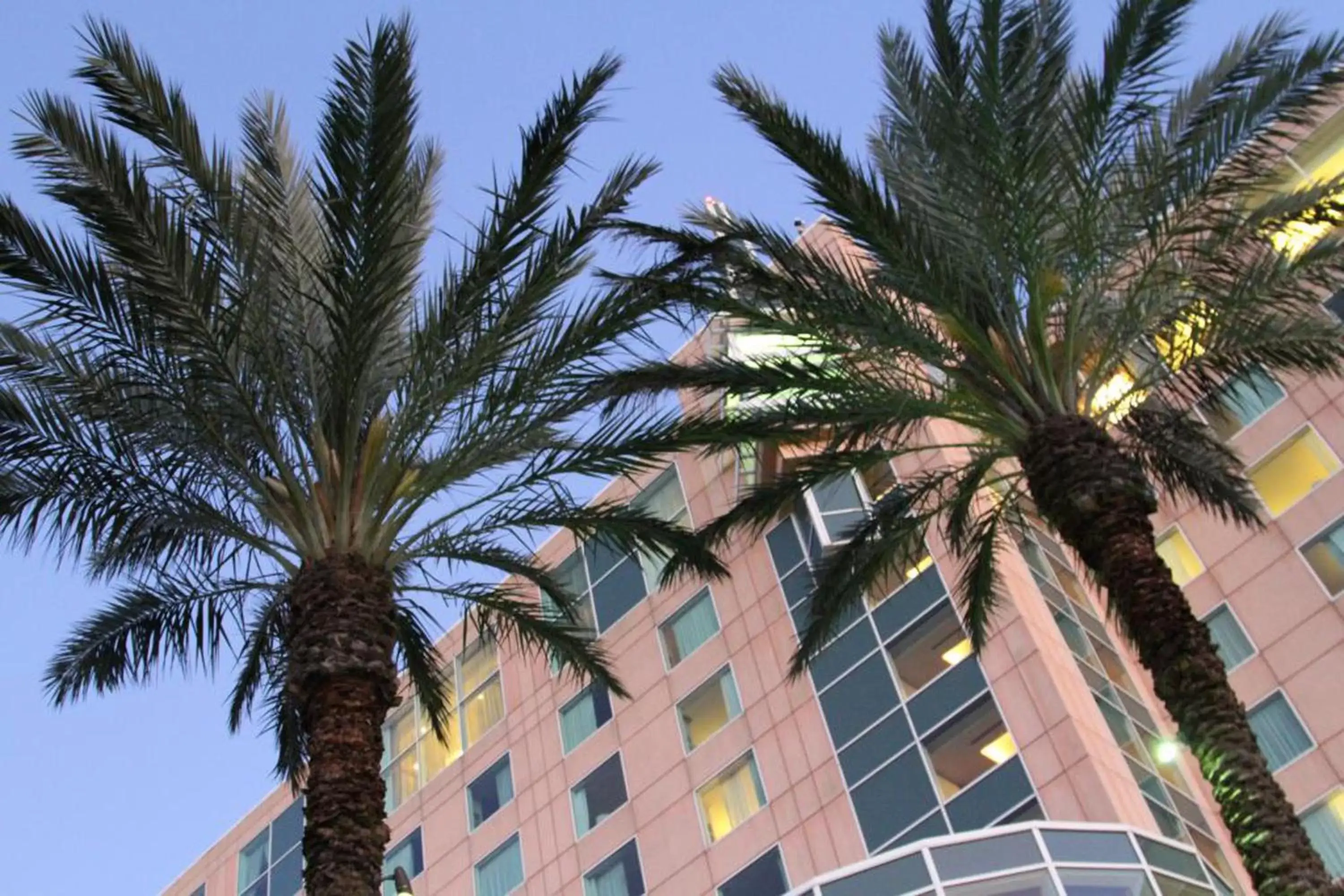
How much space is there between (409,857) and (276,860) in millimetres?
6015

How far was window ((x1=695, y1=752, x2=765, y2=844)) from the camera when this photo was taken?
96.7 ft

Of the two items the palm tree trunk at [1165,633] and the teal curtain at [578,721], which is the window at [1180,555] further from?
the palm tree trunk at [1165,633]

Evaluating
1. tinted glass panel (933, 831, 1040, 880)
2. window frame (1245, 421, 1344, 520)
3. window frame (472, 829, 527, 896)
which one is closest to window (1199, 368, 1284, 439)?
window frame (1245, 421, 1344, 520)

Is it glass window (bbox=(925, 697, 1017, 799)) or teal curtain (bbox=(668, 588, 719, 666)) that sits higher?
teal curtain (bbox=(668, 588, 719, 666))

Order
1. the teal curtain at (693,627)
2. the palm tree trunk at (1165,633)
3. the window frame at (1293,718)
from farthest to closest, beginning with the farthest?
the teal curtain at (693,627), the window frame at (1293,718), the palm tree trunk at (1165,633)

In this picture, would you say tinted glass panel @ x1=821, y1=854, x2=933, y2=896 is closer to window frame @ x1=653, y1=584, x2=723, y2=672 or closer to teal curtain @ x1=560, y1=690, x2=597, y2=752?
window frame @ x1=653, y1=584, x2=723, y2=672

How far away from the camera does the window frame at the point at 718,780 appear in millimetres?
29125

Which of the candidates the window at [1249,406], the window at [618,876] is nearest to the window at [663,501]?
the window at [618,876]

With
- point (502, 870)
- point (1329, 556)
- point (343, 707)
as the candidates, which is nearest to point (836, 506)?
point (1329, 556)

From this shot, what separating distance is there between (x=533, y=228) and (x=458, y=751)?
26.1 metres

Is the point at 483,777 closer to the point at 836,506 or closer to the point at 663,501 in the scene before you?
the point at 663,501

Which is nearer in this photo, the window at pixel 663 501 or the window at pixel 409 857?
the window at pixel 663 501

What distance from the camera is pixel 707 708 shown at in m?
32.0

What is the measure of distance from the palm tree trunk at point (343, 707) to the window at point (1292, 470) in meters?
21.7
